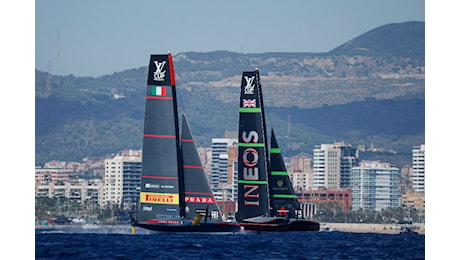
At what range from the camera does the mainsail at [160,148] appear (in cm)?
2583

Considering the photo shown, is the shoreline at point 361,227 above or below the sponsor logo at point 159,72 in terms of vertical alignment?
below

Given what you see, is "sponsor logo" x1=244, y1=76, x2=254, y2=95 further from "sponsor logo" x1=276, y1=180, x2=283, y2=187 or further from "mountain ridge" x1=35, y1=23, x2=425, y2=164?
"mountain ridge" x1=35, y1=23, x2=425, y2=164

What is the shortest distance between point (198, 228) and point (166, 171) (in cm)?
162

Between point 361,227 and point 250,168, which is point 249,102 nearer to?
point 250,168

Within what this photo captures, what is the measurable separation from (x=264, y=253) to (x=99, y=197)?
198 ft

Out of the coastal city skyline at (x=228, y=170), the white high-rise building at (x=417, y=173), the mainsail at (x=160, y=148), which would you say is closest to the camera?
the mainsail at (x=160, y=148)

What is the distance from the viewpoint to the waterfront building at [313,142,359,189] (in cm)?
8894

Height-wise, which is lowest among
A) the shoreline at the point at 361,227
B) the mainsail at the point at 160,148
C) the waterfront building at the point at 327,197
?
the shoreline at the point at 361,227

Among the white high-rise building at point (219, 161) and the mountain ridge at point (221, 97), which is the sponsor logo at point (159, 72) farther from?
the white high-rise building at point (219, 161)

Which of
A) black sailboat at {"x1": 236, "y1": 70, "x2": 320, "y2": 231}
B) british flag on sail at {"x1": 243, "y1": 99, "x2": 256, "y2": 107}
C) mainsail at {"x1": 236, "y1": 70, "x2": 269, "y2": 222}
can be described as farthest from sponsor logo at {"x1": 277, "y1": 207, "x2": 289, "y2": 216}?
british flag on sail at {"x1": 243, "y1": 99, "x2": 256, "y2": 107}

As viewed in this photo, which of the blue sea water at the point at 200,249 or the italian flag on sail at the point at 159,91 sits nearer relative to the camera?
the blue sea water at the point at 200,249

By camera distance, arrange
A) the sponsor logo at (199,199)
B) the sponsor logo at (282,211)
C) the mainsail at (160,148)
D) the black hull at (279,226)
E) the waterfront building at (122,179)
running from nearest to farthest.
Result: the mainsail at (160,148), the sponsor logo at (199,199), the black hull at (279,226), the sponsor logo at (282,211), the waterfront building at (122,179)

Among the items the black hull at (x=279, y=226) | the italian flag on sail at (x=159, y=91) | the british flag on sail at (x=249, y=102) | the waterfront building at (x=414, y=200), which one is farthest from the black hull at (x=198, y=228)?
the waterfront building at (x=414, y=200)

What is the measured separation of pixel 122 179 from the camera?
82.6 metres
